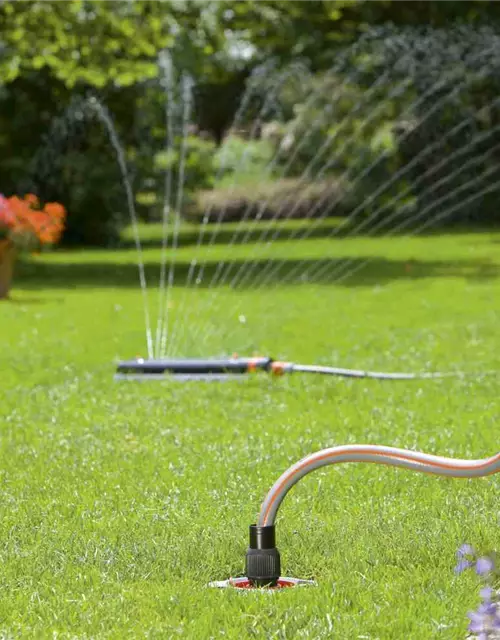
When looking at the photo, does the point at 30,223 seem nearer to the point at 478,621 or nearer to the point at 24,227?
the point at 24,227

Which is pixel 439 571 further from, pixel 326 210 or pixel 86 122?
pixel 326 210

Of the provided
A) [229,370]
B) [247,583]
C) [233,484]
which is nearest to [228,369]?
[229,370]

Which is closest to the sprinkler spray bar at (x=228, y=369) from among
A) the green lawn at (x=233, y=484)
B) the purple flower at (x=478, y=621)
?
the green lawn at (x=233, y=484)

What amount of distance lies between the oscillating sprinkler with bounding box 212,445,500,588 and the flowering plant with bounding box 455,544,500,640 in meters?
0.21

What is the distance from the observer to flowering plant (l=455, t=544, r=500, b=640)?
2719 mm

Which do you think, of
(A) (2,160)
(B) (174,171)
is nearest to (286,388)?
(A) (2,160)

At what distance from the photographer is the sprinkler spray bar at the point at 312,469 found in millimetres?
3545

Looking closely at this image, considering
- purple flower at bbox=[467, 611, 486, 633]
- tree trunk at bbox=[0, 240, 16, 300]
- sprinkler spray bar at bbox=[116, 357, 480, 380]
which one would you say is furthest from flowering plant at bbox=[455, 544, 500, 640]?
tree trunk at bbox=[0, 240, 16, 300]

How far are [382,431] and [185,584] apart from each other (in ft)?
7.47

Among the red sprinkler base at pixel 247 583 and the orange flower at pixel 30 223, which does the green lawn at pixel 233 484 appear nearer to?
the red sprinkler base at pixel 247 583

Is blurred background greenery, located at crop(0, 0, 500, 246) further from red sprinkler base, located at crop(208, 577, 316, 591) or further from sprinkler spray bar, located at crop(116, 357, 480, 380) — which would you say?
red sprinkler base, located at crop(208, 577, 316, 591)

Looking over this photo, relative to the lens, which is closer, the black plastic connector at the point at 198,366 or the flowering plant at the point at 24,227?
the black plastic connector at the point at 198,366

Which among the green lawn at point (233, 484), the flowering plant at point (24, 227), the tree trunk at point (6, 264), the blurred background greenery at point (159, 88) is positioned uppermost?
the blurred background greenery at point (159, 88)

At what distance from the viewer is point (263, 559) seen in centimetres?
361
